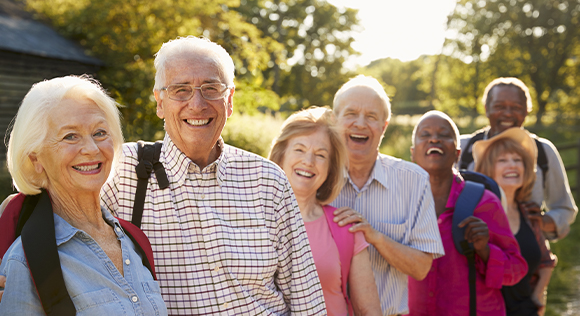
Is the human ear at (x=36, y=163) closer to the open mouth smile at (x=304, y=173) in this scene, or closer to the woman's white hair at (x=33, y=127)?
the woman's white hair at (x=33, y=127)

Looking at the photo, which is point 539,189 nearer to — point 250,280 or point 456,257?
point 456,257

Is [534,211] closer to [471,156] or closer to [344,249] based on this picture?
[471,156]

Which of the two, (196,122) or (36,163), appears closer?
(36,163)

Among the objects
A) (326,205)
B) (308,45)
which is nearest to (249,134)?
(326,205)

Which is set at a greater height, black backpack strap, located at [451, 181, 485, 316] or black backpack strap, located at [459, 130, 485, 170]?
black backpack strap, located at [459, 130, 485, 170]

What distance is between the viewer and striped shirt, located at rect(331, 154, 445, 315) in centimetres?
292

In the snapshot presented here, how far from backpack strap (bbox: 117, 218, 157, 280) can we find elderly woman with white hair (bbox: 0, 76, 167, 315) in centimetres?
4

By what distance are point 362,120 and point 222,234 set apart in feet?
4.48

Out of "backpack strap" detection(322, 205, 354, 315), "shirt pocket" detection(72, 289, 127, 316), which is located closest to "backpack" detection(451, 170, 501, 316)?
"backpack strap" detection(322, 205, 354, 315)

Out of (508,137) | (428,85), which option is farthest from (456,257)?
(428,85)

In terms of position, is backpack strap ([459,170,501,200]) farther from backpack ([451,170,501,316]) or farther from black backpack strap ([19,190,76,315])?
black backpack strap ([19,190,76,315])

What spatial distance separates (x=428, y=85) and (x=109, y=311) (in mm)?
40884

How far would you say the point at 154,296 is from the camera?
1.80 meters

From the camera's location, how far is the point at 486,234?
3.05 metres
